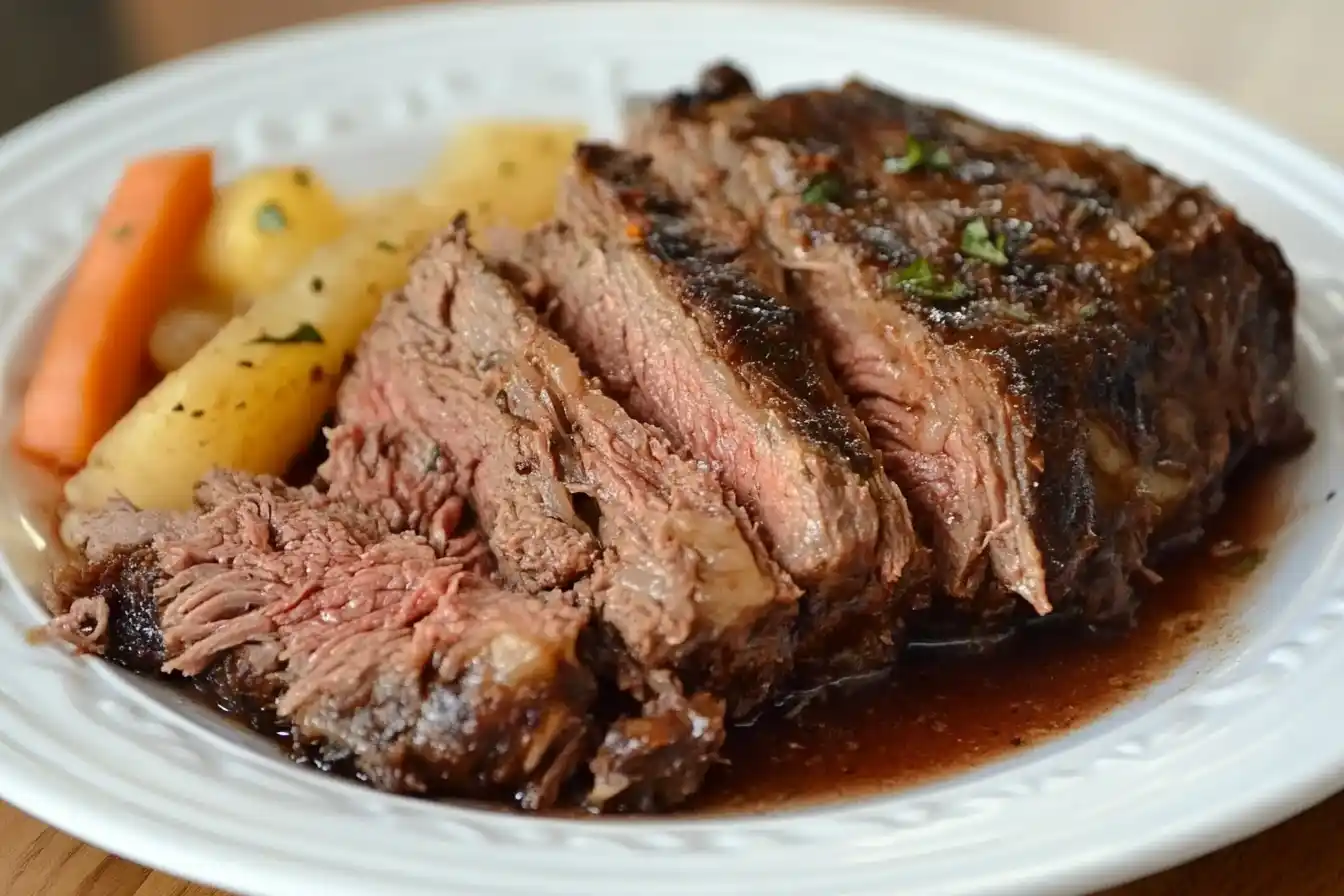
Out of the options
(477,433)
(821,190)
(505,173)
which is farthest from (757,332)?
(505,173)

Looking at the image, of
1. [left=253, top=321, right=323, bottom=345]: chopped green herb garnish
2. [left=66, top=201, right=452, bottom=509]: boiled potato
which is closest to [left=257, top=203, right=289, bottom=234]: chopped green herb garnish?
[left=66, top=201, right=452, bottom=509]: boiled potato

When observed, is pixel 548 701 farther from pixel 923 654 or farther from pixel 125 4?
pixel 125 4

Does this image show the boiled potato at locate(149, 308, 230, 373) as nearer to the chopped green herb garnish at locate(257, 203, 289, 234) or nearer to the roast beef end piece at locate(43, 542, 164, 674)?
the chopped green herb garnish at locate(257, 203, 289, 234)

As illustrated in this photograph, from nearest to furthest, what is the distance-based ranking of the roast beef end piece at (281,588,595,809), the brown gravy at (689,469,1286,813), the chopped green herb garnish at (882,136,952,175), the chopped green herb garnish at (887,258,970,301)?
1. the roast beef end piece at (281,588,595,809)
2. the brown gravy at (689,469,1286,813)
3. the chopped green herb garnish at (887,258,970,301)
4. the chopped green herb garnish at (882,136,952,175)

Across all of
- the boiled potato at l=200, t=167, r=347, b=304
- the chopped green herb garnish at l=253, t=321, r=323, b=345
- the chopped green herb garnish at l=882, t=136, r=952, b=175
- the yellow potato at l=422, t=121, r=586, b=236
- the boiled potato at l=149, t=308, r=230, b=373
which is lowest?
the boiled potato at l=149, t=308, r=230, b=373

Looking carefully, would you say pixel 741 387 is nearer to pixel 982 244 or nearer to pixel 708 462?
pixel 708 462

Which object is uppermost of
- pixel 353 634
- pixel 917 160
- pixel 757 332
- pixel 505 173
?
pixel 917 160
